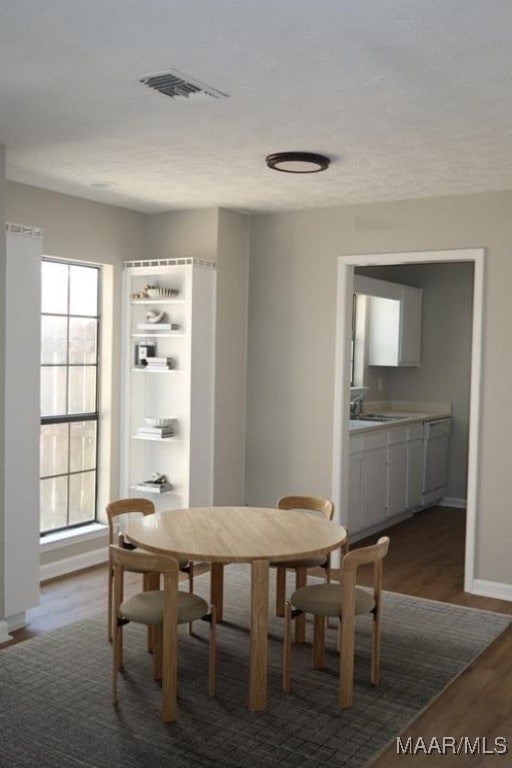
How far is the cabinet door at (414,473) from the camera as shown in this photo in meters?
7.43

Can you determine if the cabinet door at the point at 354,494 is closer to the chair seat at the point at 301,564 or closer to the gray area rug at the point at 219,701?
the gray area rug at the point at 219,701

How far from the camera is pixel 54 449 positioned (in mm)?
5828

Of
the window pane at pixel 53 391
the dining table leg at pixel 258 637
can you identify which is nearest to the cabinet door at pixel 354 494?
the window pane at pixel 53 391

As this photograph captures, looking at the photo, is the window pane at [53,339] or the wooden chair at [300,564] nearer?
the wooden chair at [300,564]

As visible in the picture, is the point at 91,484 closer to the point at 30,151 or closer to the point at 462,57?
the point at 30,151

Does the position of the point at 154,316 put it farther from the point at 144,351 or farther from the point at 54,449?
the point at 54,449

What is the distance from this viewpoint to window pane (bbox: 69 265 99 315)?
5973 mm

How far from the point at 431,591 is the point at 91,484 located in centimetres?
267

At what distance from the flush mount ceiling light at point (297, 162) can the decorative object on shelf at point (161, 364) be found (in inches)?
78.3

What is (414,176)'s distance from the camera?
4832mm

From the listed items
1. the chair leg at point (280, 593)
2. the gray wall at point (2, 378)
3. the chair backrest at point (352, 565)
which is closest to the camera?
the chair backrest at point (352, 565)

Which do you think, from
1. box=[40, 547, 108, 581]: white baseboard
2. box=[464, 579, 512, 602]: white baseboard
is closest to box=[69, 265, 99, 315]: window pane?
box=[40, 547, 108, 581]: white baseboard

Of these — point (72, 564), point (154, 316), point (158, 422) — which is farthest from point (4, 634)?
point (154, 316)

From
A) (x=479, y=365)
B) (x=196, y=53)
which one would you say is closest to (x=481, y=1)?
(x=196, y=53)
